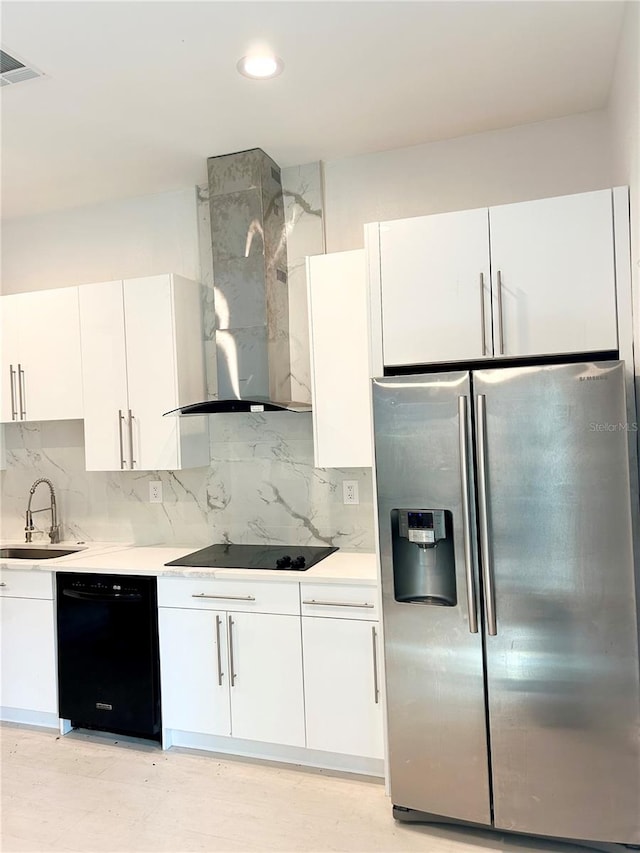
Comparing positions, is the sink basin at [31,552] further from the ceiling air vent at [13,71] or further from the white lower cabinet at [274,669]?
the ceiling air vent at [13,71]

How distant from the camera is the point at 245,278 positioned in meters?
3.17

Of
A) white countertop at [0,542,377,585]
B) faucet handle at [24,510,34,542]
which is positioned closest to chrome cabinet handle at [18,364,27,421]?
faucet handle at [24,510,34,542]

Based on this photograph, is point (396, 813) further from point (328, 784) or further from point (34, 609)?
point (34, 609)

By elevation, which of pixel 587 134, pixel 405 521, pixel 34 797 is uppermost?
pixel 587 134

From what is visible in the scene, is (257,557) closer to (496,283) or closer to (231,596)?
(231,596)

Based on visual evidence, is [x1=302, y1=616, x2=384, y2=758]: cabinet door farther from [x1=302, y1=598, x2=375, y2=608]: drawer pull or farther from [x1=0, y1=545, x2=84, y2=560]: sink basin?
[x1=0, y1=545, x2=84, y2=560]: sink basin

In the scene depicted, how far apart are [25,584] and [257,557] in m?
1.25

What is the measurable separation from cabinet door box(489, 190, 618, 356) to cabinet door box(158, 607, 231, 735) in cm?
181

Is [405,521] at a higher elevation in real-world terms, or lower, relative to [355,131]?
lower

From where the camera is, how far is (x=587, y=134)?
9.44 ft

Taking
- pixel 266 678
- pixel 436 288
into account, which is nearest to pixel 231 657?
pixel 266 678

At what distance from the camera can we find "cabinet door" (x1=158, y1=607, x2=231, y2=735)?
288 centimetres

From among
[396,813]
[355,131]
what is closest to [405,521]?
[396,813]

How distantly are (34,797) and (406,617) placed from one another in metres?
1.80
